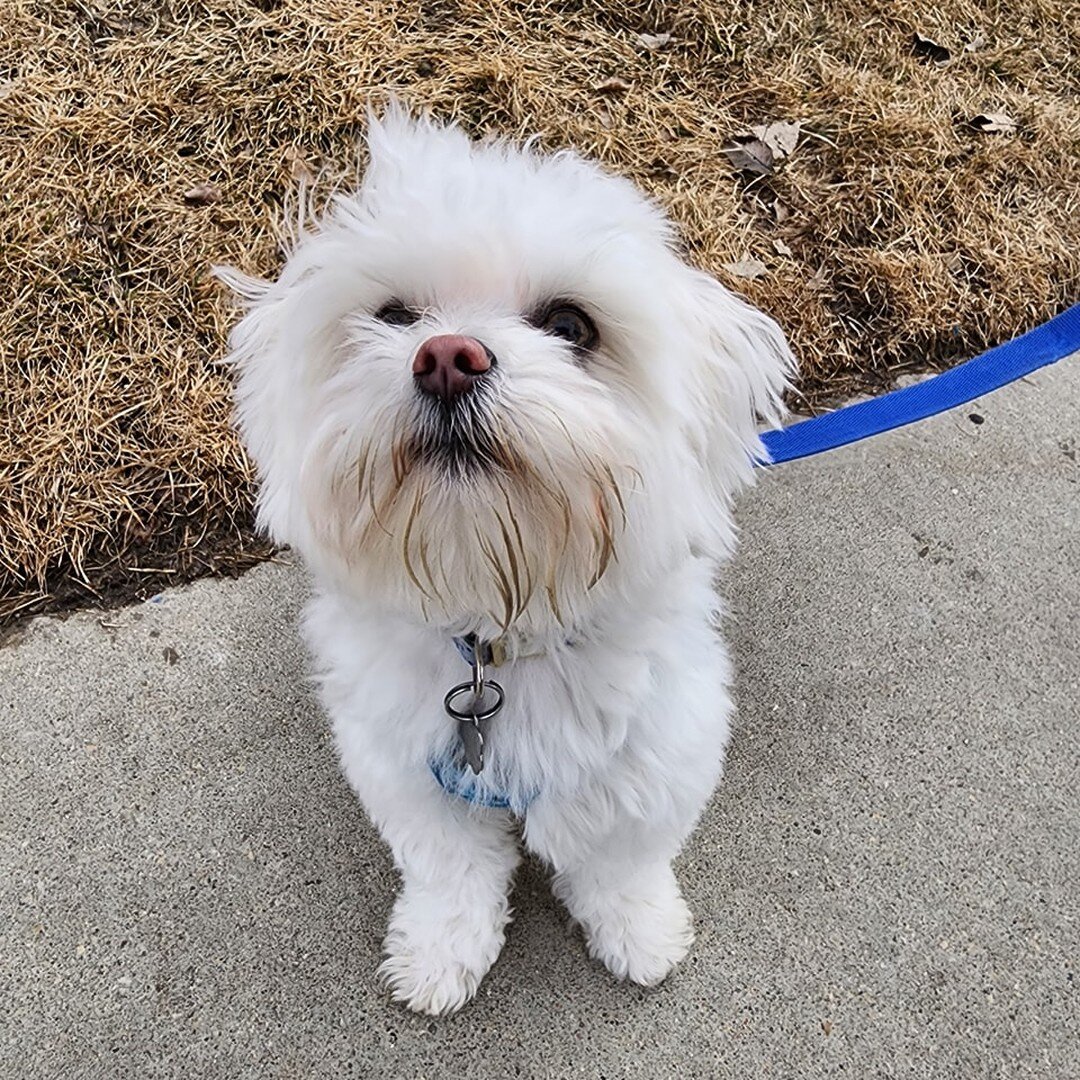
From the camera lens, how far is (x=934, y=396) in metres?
2.74

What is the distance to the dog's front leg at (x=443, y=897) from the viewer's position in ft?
6.66

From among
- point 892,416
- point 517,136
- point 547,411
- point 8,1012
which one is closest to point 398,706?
point 547,411

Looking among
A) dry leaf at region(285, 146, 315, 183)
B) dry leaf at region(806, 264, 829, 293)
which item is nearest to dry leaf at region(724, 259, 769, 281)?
dry leaf at region(806, 264, 829, 293)

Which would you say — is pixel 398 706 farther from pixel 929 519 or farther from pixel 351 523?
pixel 929 519

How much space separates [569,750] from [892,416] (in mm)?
1525

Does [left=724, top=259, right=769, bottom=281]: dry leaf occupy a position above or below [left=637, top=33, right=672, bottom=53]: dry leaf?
below

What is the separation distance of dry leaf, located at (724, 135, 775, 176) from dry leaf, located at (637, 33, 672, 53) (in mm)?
595

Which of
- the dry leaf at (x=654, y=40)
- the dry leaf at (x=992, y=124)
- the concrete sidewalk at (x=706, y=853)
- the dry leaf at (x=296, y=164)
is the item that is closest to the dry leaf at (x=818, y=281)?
the concrete sidewalk at (x=706, y=853)

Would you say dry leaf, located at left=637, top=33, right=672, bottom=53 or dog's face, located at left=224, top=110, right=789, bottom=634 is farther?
dry leaf, located at left=637, top=33, right=672, bottom=53

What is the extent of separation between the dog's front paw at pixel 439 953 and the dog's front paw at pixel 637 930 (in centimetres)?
22

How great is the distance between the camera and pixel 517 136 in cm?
362

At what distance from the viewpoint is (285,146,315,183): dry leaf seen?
347cm

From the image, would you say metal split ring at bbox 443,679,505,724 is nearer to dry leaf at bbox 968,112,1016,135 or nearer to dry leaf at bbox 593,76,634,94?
dry leaf at bbox 593,76,634,94

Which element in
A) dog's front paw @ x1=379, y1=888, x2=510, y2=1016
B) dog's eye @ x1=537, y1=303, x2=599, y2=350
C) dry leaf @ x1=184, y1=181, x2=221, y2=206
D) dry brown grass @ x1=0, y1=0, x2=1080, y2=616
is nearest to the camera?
dog's eye @ x1=537, y1=303, x2=599, y2=350
